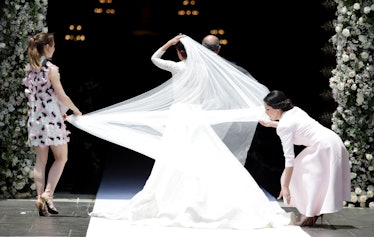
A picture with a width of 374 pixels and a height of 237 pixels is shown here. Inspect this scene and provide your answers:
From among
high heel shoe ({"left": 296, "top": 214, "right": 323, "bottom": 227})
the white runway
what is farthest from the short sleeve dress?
high heel shoe ({"left": 296, "top": 214, "right": 323, "bottom": 227})

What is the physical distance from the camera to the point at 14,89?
30.7 ft

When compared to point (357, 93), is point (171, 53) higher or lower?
lower

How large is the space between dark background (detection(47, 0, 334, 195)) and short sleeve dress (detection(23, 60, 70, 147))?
481cm

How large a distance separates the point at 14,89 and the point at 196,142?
244 cm

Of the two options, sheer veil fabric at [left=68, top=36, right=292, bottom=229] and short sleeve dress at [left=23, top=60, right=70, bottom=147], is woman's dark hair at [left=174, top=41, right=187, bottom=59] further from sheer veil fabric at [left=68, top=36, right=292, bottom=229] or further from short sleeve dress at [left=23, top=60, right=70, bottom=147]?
short sleeve dress at [left=23, top=60, right=70, bottom=147]

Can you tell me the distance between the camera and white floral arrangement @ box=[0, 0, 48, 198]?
9.32m

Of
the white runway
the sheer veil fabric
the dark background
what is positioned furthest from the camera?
the dark background

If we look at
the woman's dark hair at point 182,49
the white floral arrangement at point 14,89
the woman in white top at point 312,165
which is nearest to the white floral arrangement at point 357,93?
the woman in white top at point 312,165

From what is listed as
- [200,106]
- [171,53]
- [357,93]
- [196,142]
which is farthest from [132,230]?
[171,53]

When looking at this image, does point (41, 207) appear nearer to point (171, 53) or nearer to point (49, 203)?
point (49, 203)

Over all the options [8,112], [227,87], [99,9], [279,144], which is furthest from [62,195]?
[99,9]

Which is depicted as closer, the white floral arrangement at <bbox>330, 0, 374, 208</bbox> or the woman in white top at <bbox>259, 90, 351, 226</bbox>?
the woman in white top at <bbox>259, 90, 351, 226</bbox>

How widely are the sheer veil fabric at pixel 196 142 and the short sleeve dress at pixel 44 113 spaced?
0.21m

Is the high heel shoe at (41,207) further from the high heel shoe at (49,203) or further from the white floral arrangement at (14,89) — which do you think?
the white floral arrangement at (14,89)
